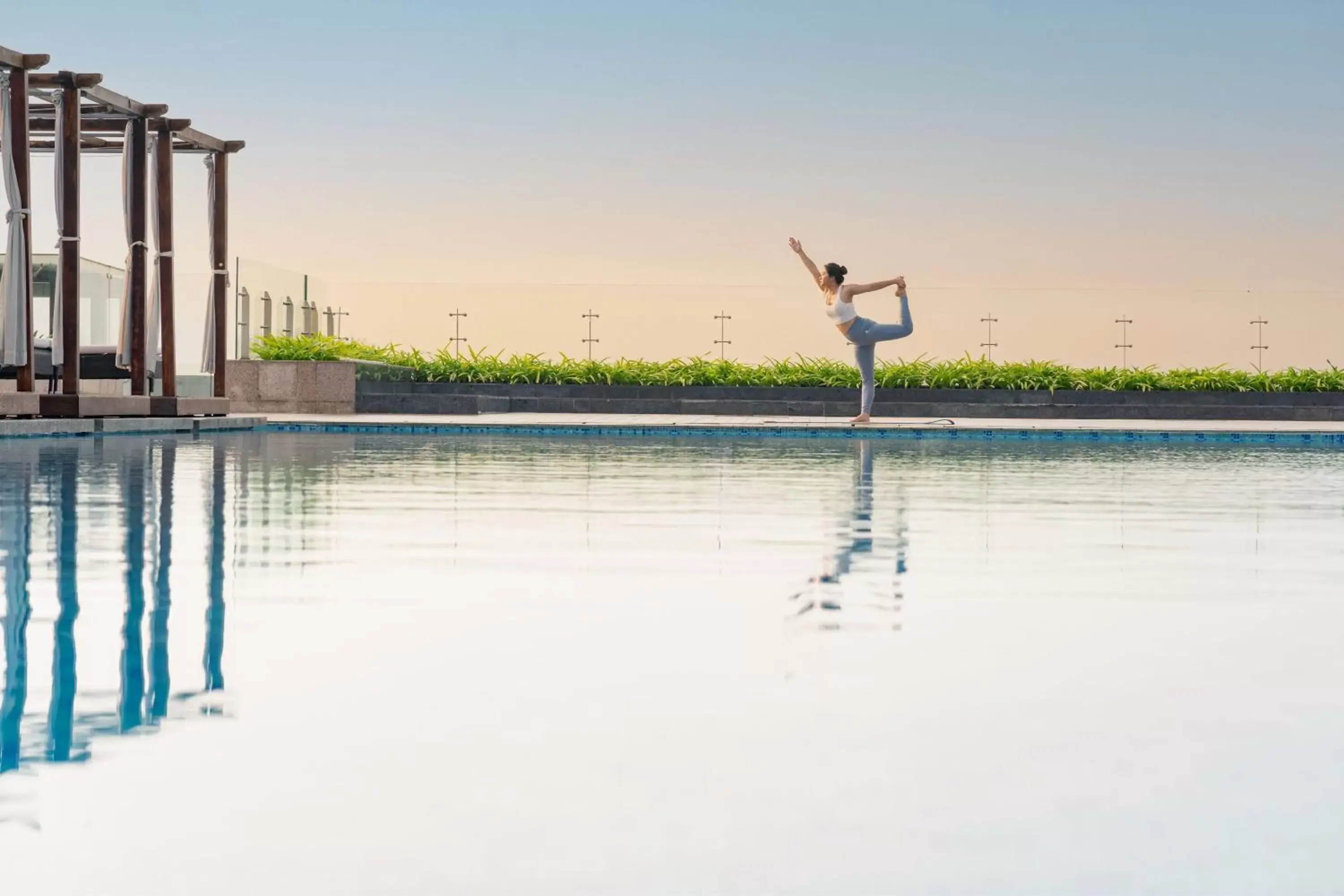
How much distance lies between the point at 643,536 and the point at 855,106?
20.9 meters

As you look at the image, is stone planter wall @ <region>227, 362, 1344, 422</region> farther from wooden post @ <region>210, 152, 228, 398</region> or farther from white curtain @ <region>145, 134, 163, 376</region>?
white curtain @ <region>145, 134, 163, 376</region>

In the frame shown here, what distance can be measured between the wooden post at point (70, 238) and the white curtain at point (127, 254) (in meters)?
1.01

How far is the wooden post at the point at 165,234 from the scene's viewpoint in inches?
607

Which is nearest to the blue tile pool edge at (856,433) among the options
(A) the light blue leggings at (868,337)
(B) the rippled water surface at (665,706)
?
(A) the light blue leggings at (868,337)

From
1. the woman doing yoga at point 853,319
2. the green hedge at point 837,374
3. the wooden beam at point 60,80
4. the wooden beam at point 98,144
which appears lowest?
the green hedge at point 837,374

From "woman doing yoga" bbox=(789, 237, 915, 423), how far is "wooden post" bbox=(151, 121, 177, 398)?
19.2 ft

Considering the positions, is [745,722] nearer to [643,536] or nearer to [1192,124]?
[643,536]

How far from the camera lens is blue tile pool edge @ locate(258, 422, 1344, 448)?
53.2 ft

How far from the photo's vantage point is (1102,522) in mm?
6680

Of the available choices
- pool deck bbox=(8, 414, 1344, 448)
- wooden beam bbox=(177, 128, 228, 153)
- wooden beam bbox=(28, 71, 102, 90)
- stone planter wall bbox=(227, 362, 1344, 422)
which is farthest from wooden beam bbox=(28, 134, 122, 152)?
stone planter wall bbox=(227, 362, 1344, 422)

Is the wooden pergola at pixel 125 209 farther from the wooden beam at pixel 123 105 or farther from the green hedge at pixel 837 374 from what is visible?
the green hedge at pixel 837 374

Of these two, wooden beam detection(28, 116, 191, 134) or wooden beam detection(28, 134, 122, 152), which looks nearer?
wooden beam detection(28, 116, 191, 134)

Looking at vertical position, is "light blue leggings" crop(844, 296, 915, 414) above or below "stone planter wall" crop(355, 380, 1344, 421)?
above

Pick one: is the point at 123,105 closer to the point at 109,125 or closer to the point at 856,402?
the point at 109,125
